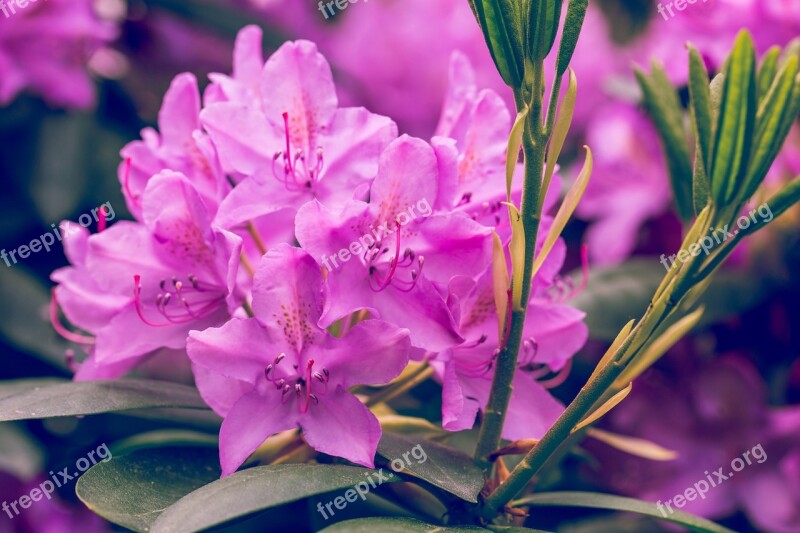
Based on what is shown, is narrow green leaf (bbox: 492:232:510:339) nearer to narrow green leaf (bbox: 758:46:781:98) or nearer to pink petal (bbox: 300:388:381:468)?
pink petal (bbox: 300:388:381:468)

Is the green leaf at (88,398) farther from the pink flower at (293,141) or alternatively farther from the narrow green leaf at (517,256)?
the narrow green leaf at (517,256)

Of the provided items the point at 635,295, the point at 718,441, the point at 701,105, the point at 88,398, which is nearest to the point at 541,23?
the point at 701,105

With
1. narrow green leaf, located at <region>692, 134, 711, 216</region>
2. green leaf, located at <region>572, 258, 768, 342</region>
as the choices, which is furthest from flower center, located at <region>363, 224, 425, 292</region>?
green leaf, located at <region>572, 258, 768, 342</region>

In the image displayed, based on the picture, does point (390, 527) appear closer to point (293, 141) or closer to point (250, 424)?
point (250, 424)

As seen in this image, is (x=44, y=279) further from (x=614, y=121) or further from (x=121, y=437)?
(x=614, y=121)

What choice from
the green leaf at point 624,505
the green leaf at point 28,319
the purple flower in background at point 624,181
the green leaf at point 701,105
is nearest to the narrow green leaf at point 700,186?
the green leaf at point 701,105

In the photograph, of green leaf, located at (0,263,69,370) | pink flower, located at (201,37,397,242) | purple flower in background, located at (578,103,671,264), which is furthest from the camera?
purple flower in background, located at (578,103,671,264)
